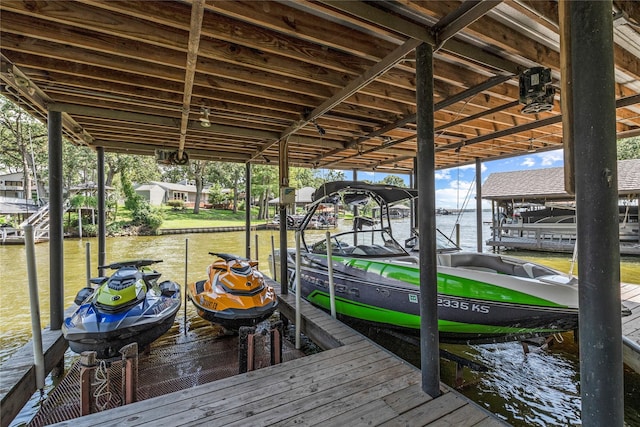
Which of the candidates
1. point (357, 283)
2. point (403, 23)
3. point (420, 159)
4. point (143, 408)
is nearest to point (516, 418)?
point (357, 283)

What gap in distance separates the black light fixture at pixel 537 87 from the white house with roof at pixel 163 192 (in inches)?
1182

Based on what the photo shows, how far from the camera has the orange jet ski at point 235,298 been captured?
3.54 m

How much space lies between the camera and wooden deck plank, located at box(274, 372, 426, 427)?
2000mm

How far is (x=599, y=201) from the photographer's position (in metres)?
1.08

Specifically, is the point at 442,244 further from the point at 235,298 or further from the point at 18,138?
the point at 18,138

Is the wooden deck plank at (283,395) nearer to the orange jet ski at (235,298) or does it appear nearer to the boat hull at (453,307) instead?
the boat hull at (453,307)

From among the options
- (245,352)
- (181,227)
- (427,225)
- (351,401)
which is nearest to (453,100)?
(427,225)

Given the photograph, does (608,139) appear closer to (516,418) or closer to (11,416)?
(516,418)

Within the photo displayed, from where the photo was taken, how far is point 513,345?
4031 mm

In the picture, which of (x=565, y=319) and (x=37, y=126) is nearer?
(x=565, y=319)

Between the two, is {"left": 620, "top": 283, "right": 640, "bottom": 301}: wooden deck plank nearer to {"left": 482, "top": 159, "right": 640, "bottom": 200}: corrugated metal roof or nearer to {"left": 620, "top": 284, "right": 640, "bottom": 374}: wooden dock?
{"left": 620, "top": 284, "right": 640, "bottom": 374}: wooden dock

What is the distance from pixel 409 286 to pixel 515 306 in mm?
946

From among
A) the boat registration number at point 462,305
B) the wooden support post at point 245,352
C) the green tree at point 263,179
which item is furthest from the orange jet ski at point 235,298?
the green tree at point 263,179

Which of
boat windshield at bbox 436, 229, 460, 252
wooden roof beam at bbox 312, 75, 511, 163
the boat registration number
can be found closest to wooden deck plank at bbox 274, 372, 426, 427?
the boat registration number
